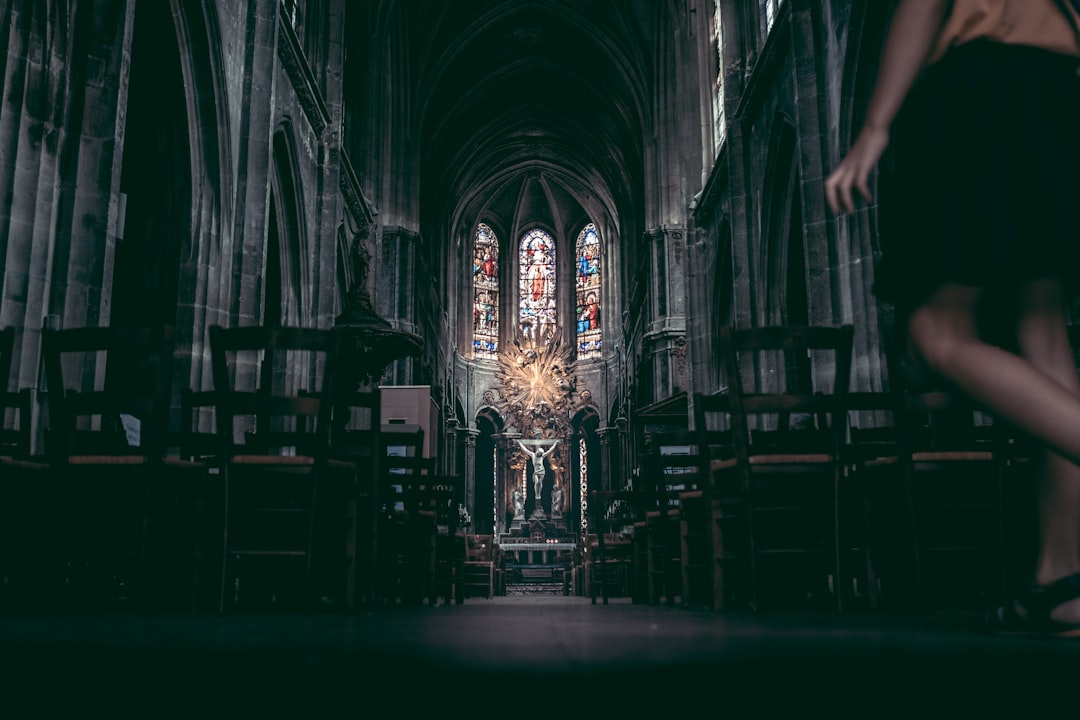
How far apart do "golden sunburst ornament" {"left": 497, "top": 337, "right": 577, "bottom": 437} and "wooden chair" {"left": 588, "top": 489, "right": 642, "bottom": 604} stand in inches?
494

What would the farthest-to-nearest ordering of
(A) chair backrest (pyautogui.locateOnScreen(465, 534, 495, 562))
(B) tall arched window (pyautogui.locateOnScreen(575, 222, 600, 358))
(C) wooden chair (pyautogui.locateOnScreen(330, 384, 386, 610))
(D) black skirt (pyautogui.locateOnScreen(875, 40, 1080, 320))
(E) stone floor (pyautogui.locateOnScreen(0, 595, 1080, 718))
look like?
(B) tall arched window (pyautogui.locateOnScreen(575, 222, 600, 358)) < (A) chair backrest (pyautogui.locateOnScreen(465, 534, 495, 562)) < (C) wooden chair (pyautogui.locateOnScreen(330, 384, 386, 610)) < (D) black skirt (pyautogui.locateOnScreen(875, 40, 1080, 320)) < (E) stone floor (pyautogui.locateOnScreen(0, 595, 1080, 718))

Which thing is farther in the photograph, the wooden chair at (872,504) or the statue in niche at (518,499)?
the statue in niche at (518,499)

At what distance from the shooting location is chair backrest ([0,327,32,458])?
168 inches

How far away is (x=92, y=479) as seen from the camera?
13.5ft

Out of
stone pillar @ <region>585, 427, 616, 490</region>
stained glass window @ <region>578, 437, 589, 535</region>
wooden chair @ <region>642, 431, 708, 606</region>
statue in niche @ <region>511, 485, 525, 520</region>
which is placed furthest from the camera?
stained glass window @ <region>578, 437, 589, 535</region>

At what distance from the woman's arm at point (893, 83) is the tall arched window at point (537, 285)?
32016 millimetres

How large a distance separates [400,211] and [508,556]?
10.8m

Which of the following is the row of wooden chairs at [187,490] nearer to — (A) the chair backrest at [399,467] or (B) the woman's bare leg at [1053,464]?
(A) the chair backrest at [399,467]

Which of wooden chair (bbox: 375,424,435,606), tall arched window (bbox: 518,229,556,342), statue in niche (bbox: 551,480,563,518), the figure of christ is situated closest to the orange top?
wooden chair (bbox: 375,424,435,606)

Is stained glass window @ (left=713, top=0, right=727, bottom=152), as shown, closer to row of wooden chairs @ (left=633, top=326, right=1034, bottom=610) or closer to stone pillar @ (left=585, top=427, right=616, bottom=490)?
row of wooden chairs @ (left=633, top=326, right=1034, bottom=610)

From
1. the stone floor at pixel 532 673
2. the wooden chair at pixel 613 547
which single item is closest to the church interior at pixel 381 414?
the stone floor at pixel 532 673

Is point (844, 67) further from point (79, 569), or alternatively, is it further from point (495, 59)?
point (495, 59)

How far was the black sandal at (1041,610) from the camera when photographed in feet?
6.84

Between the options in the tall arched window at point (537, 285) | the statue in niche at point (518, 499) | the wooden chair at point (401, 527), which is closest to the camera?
the wooden chair at point (401, 527)
